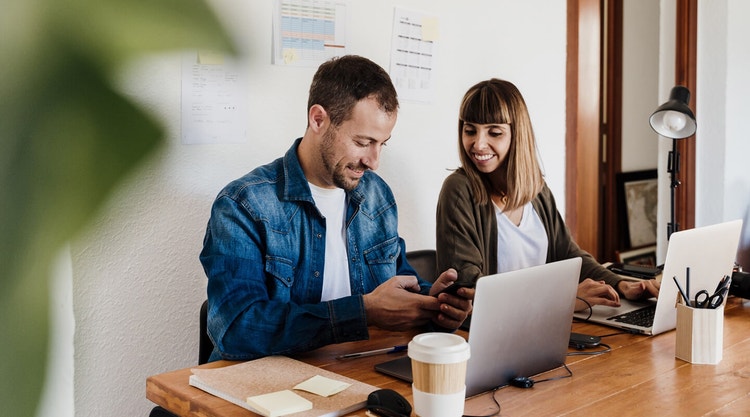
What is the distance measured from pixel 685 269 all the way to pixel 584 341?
27cm

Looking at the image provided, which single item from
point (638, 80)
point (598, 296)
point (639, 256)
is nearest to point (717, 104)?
point (638, 80)

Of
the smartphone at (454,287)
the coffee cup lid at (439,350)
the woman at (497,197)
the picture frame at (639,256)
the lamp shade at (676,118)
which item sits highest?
the lamp shade at (676,118)

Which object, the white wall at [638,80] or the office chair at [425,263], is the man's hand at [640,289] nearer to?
the office chair at [425,263]

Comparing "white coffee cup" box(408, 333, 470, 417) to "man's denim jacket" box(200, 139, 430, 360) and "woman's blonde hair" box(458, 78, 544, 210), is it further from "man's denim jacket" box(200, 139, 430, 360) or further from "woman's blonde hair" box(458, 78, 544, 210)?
"woman's blonde hair" box(458, 78, 544, 210)

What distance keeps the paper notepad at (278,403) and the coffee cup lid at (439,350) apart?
207 millimetres

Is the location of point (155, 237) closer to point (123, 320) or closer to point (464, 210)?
point (123, 320)

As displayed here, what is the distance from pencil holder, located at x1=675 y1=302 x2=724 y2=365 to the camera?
153cm

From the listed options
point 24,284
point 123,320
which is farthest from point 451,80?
point 24,284

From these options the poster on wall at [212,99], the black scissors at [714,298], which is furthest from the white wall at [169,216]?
the black scissors at [714,298]

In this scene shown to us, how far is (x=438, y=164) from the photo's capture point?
281 centimetres

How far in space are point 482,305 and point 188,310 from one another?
1118 millimetres

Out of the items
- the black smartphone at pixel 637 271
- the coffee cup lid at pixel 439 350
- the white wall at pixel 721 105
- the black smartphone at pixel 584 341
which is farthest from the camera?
the white wall at pixel 721 105

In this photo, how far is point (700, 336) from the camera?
1.53m

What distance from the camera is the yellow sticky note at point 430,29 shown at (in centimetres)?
271
